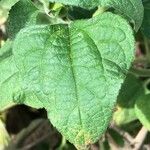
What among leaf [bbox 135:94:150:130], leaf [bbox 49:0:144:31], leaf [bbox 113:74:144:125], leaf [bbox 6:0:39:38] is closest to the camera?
leaf [bbox 49:0:144:31]

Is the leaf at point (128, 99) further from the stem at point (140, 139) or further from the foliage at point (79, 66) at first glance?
the foliage at point (79, 66)

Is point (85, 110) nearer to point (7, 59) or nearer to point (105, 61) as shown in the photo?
point (105, 61)

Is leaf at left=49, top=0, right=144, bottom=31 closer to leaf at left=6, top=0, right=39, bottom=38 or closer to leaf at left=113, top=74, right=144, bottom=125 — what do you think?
leaf at left=6, top=0, right=39, bottom=38

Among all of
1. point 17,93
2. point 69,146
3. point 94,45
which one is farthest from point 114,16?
point 69,146

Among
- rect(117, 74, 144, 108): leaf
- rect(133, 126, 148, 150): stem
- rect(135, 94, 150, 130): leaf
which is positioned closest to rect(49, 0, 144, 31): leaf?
rect(135, 94, 150, 130): leaf

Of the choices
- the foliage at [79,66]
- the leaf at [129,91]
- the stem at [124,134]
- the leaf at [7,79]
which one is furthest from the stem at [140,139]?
the foliage at [79,66]
